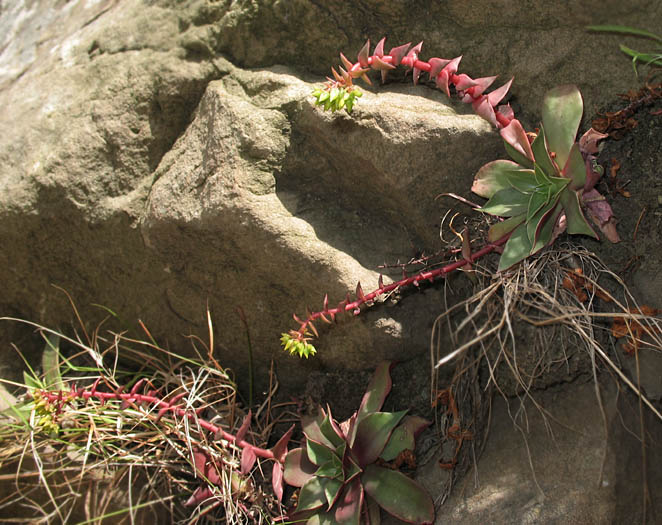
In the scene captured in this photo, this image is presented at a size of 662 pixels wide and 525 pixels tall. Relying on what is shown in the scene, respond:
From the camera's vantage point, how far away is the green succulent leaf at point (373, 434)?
2.23 m

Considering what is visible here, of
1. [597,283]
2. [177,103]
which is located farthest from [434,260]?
[177,103]

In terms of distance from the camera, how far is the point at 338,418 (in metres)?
2.49

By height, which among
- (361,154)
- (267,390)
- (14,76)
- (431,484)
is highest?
(14,76)

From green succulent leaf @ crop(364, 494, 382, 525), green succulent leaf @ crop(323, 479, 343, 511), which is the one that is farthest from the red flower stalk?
green succulent leaf @ crop(364, 494, 382, 525)

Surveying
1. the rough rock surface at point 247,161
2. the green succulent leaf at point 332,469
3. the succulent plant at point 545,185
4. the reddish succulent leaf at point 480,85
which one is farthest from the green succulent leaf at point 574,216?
the green succulent leaf at point 332,469

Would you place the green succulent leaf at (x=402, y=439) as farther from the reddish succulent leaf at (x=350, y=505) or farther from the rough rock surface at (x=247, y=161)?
the rough rock surface at (x=247, y=161)

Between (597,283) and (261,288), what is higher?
(261,288)

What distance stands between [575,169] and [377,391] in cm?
109

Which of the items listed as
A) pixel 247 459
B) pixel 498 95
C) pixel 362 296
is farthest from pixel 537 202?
pixel 247 459

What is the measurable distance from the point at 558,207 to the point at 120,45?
2.14 meters

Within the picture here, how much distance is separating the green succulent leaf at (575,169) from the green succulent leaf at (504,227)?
7.9 inches

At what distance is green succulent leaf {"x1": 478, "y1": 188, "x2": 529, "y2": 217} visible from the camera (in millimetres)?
2117

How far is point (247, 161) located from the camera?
2.38 metres

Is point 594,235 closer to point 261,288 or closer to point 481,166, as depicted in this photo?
point 481,166
